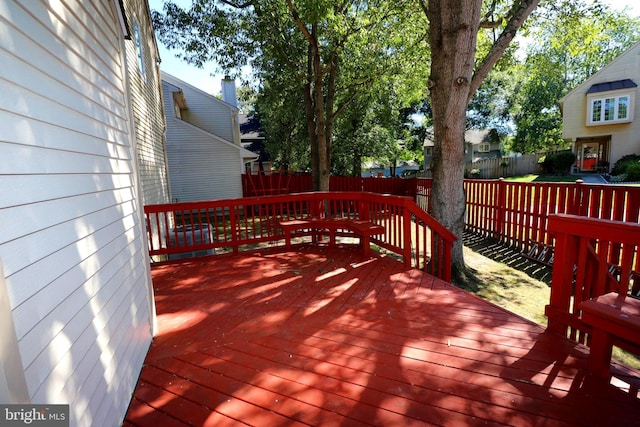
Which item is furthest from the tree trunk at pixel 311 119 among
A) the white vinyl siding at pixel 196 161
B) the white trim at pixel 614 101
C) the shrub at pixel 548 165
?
the white trim at pixel 614 101

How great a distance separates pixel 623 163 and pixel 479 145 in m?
21.5

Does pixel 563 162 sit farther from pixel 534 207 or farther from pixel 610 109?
pixel 534 207

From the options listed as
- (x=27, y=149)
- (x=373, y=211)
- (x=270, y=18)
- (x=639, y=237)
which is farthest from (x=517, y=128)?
(x=27, y=149)

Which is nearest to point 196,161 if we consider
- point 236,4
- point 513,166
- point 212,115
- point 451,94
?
point 212,115

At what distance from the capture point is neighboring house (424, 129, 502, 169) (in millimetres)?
35169

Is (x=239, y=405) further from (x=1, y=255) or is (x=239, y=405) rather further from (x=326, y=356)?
(x=1, y=255)

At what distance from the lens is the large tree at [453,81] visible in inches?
185

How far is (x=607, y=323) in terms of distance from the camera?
199 centimetres

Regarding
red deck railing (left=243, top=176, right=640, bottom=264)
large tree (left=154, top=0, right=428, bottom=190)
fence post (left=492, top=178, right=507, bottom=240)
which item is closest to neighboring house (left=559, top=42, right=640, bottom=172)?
large tree (left=154, top=0, right=428, bottom=190)

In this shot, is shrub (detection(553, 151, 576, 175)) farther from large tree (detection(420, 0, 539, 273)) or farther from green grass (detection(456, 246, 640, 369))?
large tree (detection(420, 0, 539, 273))

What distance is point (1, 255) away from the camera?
41.5 inches

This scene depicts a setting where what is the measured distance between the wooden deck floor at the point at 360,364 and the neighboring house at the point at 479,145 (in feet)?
107

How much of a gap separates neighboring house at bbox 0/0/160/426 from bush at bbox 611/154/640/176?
2361cm

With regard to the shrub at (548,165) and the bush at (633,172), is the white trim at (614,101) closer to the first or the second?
the shrub at (548,165)
